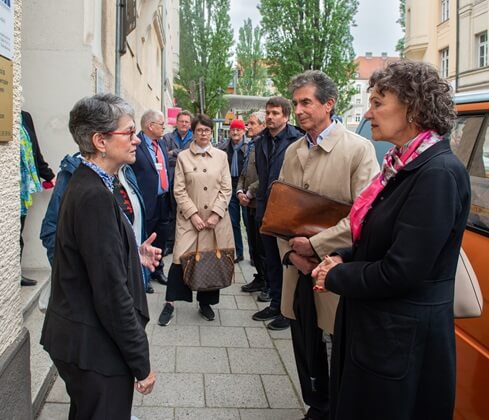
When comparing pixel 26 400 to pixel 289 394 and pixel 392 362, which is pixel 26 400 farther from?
pixel 392 362

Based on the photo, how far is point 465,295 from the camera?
2.03 metres

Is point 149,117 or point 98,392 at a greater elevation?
point 149,117

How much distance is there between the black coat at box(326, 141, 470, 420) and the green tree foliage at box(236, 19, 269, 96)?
2594 inches

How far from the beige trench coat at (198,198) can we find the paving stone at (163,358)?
0.83m

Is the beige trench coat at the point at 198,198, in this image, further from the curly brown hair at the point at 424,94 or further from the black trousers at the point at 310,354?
the curly brown hair at the point at 424,94

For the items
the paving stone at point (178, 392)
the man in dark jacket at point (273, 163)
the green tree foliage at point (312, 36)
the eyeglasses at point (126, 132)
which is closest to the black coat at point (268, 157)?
the man in dark jacket at point (273, 163)

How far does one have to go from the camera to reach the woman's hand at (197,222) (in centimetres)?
485

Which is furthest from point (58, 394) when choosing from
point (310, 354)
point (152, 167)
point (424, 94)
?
point (424, 94)

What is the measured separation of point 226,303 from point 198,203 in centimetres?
136

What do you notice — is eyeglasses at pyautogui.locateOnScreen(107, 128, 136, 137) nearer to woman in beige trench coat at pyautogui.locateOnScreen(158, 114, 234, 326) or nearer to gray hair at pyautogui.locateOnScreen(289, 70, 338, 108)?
gray hair at pyautogui.locateOnScreen(289, 70, 338, 108)

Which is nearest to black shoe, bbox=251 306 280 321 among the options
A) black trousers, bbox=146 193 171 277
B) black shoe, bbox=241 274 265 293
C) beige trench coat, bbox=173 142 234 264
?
beige trench coat, bbox=173 142 234 264

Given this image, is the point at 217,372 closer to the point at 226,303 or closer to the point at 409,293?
the point at 226,303

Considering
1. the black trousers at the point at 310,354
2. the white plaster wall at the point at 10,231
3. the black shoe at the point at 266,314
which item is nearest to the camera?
the white plaster wall at the point at 10,231

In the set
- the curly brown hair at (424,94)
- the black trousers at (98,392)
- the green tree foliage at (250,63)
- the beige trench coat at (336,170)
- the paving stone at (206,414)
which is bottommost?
the paving stone at (206,414)
